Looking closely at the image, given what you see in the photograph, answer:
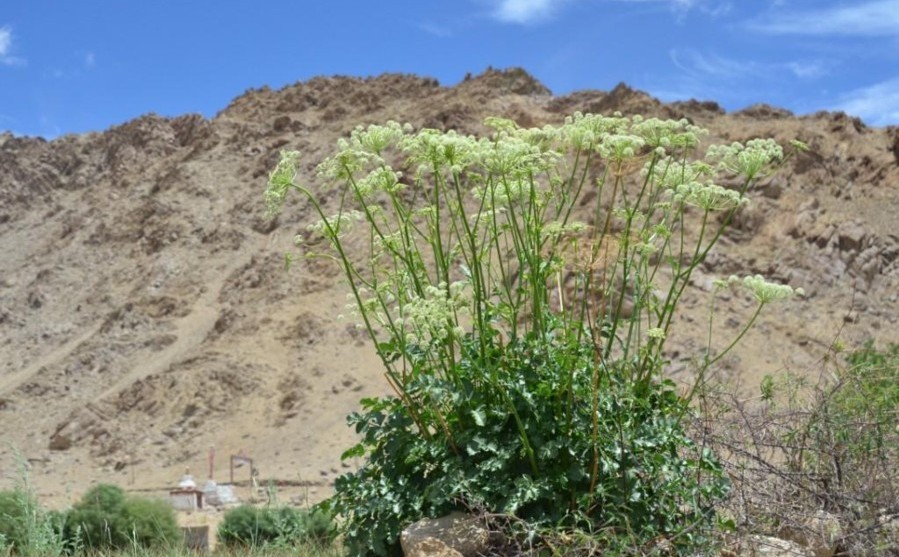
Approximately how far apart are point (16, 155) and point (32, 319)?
1743 cm

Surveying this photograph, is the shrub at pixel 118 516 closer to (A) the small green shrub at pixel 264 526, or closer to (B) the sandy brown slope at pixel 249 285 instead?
(A) the small green shrub at pixel 264 526

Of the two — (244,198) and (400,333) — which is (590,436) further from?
(244,198)

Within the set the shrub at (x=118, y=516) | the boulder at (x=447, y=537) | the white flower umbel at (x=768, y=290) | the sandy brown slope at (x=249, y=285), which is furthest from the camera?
the sandy brown slope at (x=249, y=285)

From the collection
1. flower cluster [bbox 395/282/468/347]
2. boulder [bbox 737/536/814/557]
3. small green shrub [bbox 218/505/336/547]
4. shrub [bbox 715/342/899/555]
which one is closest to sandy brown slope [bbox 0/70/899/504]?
Answer: small green shrub [bbox 218/505/336/547]

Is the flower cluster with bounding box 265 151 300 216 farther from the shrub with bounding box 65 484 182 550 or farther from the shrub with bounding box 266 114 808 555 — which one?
the shrub with bounding box 65 484 182 550

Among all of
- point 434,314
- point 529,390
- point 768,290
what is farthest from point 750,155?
point 434,314

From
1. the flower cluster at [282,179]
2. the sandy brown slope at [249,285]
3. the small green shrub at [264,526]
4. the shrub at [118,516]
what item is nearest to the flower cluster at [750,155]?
the flower cluster at [282,179]

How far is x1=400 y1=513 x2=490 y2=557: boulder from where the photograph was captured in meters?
5.09

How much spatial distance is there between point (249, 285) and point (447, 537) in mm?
35319

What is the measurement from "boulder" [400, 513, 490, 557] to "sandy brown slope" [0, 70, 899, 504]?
21.6 meters

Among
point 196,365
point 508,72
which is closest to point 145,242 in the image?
point 196,365

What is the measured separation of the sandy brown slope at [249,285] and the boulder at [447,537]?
2156 centimetres

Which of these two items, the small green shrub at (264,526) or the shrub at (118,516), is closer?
the small green shrub at (264,526)

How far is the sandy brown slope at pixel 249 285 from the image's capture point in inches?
1276
